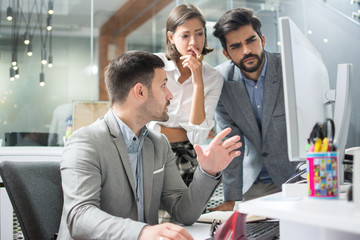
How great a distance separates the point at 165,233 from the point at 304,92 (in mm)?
527

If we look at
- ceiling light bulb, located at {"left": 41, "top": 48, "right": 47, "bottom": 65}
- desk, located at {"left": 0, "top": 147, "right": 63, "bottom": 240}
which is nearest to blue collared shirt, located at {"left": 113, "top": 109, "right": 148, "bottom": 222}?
desk, located at {"left": 0, "top": 147, "right": 63, "bottom": 240}

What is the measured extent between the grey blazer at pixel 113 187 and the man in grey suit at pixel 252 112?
0.62 m

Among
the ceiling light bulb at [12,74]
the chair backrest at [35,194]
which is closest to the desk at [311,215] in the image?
the chair backrest at [35,194]

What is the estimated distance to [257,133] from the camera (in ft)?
7.09

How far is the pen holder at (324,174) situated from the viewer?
1.02 metres

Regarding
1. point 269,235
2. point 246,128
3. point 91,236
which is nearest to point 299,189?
point 269,235

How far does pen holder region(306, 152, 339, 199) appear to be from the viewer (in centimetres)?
102

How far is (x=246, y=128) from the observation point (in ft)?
7.14

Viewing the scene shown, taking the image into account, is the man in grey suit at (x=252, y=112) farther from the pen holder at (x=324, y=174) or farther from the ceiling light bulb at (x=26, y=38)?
the ceiling light bulb at (x=26, y=38)

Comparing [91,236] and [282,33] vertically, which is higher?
[282,33]

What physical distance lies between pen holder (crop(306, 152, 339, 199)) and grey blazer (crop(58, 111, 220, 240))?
47cm

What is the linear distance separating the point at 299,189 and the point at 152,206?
594mm

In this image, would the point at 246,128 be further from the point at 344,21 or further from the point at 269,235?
the point at 344,21

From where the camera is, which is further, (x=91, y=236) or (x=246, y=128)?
(x=246, y=128)
